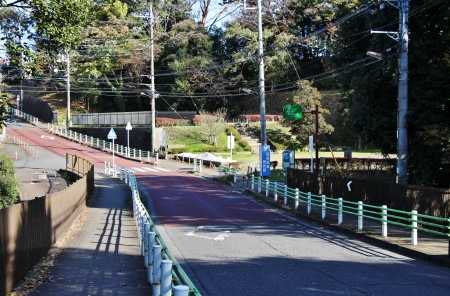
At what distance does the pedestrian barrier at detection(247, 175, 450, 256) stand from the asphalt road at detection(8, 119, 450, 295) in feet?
2.59

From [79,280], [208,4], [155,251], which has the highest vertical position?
[208,4]

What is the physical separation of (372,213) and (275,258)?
17.4 ft

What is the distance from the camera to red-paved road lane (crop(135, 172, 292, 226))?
59.1 ft

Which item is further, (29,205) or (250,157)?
(250,157)

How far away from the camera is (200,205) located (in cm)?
2200

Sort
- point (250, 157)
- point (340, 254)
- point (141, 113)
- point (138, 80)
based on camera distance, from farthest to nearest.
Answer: point (138, 80) < point (141, 113) < point (250, 157) < point (340, 254)

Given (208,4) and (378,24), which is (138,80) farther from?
(378,24)

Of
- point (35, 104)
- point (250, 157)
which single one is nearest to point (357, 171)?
point (250, 157)

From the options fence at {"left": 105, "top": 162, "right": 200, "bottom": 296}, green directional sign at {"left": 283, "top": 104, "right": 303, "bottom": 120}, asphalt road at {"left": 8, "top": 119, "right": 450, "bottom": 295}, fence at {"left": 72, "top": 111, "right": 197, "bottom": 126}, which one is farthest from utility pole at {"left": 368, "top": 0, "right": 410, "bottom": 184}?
fence at {"left": 72, "top": 111, "right": 197, "bottom": 126}

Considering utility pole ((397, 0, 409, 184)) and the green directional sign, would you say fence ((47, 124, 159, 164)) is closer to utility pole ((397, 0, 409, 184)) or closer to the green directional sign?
the green directional sign

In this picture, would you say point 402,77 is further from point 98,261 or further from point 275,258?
point 98,261

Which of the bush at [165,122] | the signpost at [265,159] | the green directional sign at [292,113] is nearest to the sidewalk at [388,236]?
the signpost at [265,159]

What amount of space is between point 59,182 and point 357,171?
19459mm

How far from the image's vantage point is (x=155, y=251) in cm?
724
